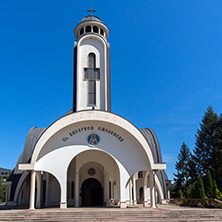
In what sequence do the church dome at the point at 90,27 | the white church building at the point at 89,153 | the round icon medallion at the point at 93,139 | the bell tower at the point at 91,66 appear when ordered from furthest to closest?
the church dome at the point at 90,27 < the bell tower at the point at 91,66 < the round icon medallion at the point at 93,139 < the white church building at the point at 89,153

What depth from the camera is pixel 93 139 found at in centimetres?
1711

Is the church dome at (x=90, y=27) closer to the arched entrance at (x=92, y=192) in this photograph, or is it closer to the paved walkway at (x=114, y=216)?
the arched entrance at (x=92, y=192)

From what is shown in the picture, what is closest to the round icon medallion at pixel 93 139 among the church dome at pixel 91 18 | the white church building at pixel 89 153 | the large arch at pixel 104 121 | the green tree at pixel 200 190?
the white church building at pixel 89 153

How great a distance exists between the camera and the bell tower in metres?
21.4

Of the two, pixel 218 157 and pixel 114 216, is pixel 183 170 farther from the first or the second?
pixel 114 216

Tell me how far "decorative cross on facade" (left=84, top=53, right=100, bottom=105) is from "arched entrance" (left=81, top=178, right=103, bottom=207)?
678 centimetres

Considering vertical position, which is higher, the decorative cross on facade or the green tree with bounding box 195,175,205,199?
the decorative cross on facade

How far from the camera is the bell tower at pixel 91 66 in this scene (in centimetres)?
2144

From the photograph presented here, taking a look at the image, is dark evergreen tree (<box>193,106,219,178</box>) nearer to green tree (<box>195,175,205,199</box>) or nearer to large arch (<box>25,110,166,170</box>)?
green tree (<box>195,175,205,199</box>)

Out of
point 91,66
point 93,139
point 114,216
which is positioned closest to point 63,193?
point 93,139

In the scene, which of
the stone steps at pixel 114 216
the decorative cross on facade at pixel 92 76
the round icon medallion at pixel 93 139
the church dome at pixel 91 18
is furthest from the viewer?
the church dome at pixel 91 18

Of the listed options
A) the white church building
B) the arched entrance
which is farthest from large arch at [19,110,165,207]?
the arched entrance

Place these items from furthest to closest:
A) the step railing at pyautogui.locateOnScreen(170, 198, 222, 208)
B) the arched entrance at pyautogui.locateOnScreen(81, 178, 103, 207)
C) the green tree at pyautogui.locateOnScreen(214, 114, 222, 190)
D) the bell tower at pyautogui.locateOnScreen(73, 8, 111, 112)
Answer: the green tree at pyautogui.locateOnScreen(214, 114, 222, 190)
the bell tower at pyautogui.locateOnScreen(73, 8, 111, 112)
the arched entrance at pyautogui.locateOnScreen(81, 178, 103, 207)
the step railing at pyautogui.locateOnScreen(170, 198, 222, 208)

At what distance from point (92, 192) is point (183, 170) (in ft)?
79.8
